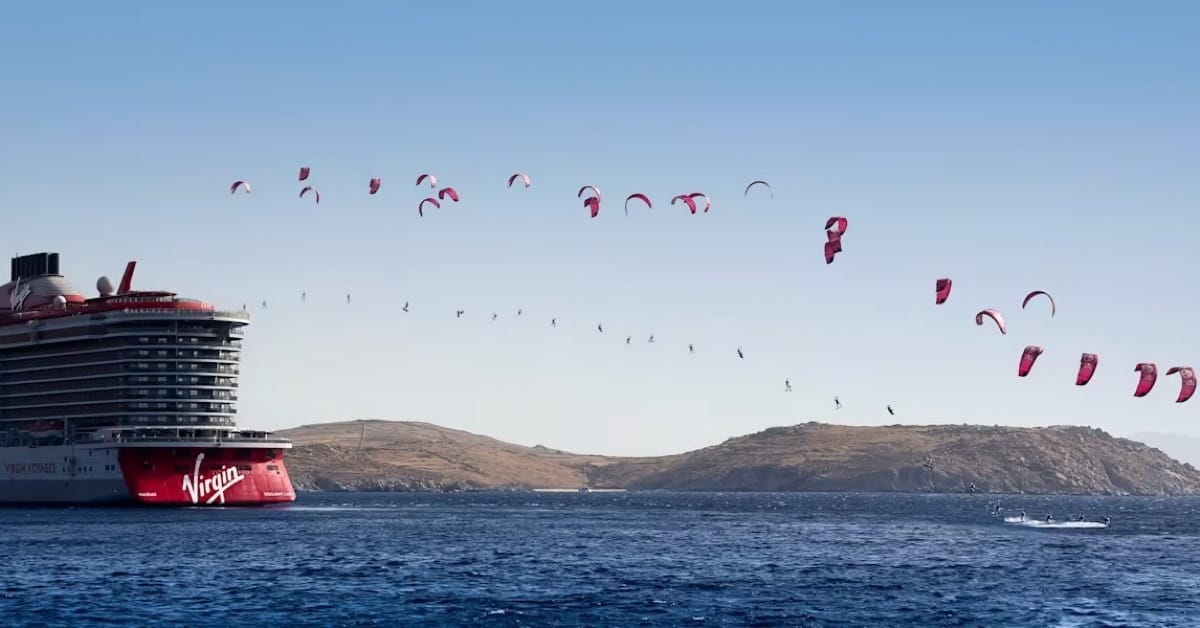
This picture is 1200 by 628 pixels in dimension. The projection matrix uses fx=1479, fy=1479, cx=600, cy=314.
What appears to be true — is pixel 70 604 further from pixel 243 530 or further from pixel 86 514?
pixel 86 514

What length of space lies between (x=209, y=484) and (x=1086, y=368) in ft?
364

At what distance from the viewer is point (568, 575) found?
82.2 meters

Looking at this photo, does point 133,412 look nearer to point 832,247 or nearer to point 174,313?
point 174,313

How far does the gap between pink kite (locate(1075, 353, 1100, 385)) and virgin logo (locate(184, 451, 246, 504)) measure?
356 ft

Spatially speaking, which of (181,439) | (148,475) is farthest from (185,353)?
(148,475)

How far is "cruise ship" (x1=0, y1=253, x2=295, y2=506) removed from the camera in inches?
6088

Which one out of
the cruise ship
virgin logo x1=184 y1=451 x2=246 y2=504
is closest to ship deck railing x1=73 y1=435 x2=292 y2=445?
the cruise ship

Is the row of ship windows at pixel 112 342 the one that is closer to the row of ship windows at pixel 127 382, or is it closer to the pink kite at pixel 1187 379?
the row of ship windows at pixel 127 382

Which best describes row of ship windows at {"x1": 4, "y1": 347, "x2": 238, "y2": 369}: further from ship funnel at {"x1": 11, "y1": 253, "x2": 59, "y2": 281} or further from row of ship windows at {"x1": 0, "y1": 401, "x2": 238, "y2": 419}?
ship funnel at {"x1": 11, "y1": 253, "x2": 59, "y2": 281}

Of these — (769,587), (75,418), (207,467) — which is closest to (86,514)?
(207,467)

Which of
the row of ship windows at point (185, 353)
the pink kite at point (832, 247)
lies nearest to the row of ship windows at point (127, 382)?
the row of ship windows at point (185, 353)

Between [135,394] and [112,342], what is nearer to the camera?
[135,394]

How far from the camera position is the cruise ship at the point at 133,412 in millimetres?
154625

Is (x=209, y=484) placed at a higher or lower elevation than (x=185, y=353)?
lower
